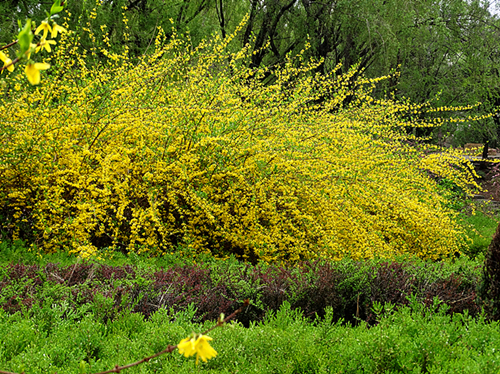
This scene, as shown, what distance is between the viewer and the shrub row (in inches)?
115

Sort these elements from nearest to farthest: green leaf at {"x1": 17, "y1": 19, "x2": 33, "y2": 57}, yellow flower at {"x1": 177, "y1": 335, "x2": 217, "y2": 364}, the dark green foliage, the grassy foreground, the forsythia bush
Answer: green leaf at {"x1": 17, "y1": 19, "x2": 33, "y2": 57} < yellow flower at {"x1": 177, "y1": 335, "x2": 217, "y2": 364} < the grassy foreground < the dark green foliage < the forsythia bush

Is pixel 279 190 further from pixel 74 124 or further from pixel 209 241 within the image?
pixel 74 124

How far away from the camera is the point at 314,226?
4.87 m

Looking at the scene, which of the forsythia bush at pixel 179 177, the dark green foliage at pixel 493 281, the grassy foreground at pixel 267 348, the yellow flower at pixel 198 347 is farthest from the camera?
the forsythia bush at pixel 179 177

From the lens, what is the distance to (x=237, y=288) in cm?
327

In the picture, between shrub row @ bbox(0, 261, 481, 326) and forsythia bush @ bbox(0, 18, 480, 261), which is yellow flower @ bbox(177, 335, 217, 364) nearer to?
shrub row @ bbox(0, 261, 481, 326)

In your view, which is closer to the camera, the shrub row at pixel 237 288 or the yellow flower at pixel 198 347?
the yellow flower at pixel 198 347

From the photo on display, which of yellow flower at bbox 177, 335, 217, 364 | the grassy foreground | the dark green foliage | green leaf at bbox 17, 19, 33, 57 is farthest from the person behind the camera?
the dark green foliage

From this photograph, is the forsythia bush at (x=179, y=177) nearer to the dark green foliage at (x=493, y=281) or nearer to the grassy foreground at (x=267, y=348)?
the dark green foliage at (x=493, y=281)

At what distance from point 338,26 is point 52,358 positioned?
34.6 ft

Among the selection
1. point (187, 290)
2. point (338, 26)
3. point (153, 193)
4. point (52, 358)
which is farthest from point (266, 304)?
point (338, 26)

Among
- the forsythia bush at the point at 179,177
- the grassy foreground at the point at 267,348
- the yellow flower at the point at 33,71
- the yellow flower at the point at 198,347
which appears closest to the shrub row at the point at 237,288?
the grassy foreground at the point at 267,348

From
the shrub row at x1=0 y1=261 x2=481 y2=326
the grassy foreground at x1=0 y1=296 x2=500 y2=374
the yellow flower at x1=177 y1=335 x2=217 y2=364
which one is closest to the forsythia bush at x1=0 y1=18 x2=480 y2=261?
the shrub row at x1=0 y1=261 x2=481 y2=326

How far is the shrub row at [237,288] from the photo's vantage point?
2.93 meters
